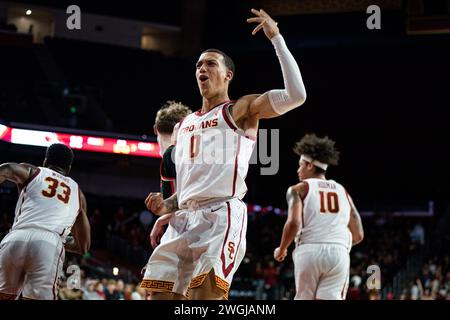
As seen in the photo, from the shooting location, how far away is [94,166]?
69.9ft

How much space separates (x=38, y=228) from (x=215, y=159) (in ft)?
5.81

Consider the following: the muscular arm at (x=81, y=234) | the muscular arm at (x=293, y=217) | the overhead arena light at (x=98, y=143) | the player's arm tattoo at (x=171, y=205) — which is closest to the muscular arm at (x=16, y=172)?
the muscular arm at (x=81, y=234)

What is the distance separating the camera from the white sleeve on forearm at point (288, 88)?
4.40m

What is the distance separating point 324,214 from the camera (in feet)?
21.2

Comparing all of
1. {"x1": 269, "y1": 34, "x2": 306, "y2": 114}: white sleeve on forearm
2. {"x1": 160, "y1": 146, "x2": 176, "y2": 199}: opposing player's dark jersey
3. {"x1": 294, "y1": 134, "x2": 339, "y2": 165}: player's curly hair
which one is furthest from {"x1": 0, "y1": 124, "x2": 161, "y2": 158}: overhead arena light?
{"x1": 269, "y1": 34, "x2": 306, "y2": 114}: white sleeve on forearm

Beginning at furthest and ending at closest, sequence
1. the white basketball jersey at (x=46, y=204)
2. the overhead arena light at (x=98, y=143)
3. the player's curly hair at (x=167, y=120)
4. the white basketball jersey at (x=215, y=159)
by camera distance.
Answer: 1. the overhead arena light at (x=98, y=143)
2. the player's curly hair at (x=167, y=120)
3. the white basketball jersey at (x=46, y=204)
4. the white basketball jersey at (x=215, y=159)

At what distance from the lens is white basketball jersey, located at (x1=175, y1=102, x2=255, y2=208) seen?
4555mm

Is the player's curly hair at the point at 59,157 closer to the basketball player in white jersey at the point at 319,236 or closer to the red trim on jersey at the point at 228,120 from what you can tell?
the red trim on jersey at the point at 228,120

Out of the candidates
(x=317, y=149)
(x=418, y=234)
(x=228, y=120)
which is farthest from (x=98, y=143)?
(x=228, y=120)

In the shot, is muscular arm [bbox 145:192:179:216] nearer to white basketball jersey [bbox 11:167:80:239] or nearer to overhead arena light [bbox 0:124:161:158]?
white basketball jersey [bbox 11:167:80:239]

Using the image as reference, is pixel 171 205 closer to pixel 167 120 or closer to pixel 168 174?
pixel 168 174

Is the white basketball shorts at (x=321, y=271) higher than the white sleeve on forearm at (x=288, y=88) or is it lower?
lower
